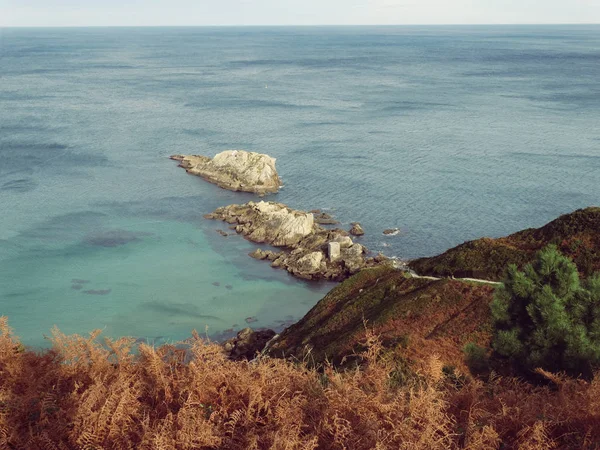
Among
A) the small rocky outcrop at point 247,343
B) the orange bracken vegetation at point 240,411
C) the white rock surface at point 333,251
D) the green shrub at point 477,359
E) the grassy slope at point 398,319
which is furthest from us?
the white rock surface at point 333,251

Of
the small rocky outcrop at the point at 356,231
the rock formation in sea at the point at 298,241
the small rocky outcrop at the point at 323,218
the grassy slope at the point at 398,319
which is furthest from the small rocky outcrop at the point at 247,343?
the small rocky outcrop at the point at 323,218

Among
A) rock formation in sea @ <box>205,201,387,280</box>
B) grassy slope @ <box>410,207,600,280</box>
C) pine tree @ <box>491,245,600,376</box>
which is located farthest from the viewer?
rock formation in sea @ <box>205,201,387,280</box>

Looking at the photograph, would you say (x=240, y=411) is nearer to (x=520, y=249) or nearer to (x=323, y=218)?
(x=520, y=249)

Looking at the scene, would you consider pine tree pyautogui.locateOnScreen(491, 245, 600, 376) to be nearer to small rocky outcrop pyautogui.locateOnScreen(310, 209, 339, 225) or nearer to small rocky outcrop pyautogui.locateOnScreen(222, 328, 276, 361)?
small rocky outcrop pyautogui.locateOnScreen(222, 328, 276, 361)

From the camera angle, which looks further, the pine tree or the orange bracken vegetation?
the pine tree

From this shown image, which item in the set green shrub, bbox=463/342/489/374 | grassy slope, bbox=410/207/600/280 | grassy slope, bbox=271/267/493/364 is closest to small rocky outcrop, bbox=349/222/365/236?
grassy slope, bbox=410/207/600/280

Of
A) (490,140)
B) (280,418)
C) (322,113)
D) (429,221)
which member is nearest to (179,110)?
(322,113)

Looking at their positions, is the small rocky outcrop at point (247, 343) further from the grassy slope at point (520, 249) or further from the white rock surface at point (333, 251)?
the white rock surface at point (333, 251)
